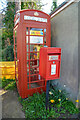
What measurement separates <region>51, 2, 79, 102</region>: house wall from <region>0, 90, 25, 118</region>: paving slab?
152 cm

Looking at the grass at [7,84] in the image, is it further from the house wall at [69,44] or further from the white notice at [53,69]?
the white notice at [53,69]

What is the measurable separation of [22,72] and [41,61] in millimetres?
885

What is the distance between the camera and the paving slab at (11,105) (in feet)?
8.13

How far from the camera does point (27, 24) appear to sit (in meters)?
2.75

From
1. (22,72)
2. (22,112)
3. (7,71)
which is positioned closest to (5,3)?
(7,71)

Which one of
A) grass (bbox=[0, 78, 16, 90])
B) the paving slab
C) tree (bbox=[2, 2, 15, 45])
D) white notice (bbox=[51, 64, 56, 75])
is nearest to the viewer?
white notice (bbox=[51, 64, 56, 75])

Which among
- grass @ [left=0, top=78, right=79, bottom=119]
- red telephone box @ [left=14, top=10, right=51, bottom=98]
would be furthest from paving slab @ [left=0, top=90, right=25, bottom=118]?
red telephone box @ [left=14, top=10, right=51, bottom=98]

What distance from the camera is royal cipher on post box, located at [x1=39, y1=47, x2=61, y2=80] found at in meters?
2.13

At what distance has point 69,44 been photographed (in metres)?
2.73

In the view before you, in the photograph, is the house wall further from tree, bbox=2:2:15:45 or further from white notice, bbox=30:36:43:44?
tree, bbox=2:2:15:45

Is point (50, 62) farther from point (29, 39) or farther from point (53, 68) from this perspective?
point (29, 39)

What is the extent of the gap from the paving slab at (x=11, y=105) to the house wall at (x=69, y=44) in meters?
1.52

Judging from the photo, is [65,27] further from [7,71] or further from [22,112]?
[7,71]

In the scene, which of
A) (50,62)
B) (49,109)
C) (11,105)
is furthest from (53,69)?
(11,105)
